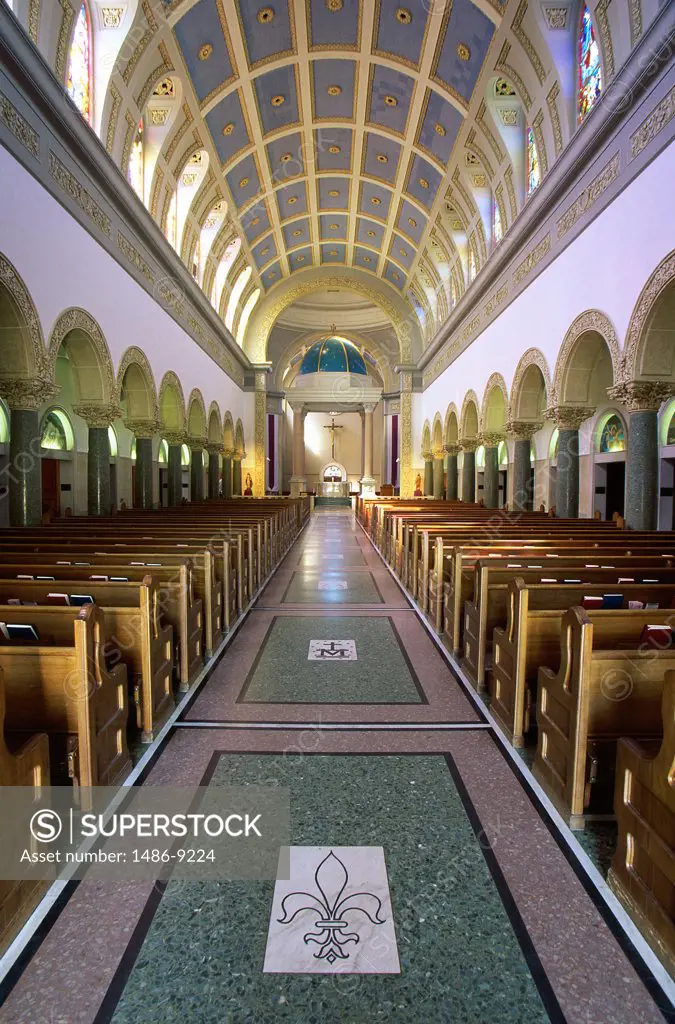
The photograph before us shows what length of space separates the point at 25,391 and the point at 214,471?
13.5 metres

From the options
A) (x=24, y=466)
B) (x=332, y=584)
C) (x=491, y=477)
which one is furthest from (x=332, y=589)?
(x=491, y=477)

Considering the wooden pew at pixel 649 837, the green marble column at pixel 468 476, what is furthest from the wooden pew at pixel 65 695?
the green marble column at pixel 468 476

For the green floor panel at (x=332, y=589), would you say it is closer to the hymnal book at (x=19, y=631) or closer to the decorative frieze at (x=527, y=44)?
the hymnal book at (x=19, y=631)

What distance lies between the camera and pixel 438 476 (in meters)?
24.3

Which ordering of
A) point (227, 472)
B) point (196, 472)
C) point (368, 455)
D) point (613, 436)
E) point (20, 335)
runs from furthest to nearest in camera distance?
point (368, 455) → point (227, 472) → point (196, 472) → point (613, 436) → point (20, 335)

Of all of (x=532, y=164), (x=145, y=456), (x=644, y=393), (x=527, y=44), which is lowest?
(x=145, y=456)

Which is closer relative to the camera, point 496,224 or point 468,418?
point 496,224

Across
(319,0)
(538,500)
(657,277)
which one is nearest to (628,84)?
(657,277)

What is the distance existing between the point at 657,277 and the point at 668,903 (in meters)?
7.46

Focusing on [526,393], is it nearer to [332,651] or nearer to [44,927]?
[332,651]

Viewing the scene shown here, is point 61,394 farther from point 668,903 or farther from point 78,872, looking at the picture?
point 668,903

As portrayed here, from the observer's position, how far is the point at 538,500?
52.0 ft

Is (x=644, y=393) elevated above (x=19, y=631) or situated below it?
above

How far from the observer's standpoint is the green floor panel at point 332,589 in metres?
7.67
